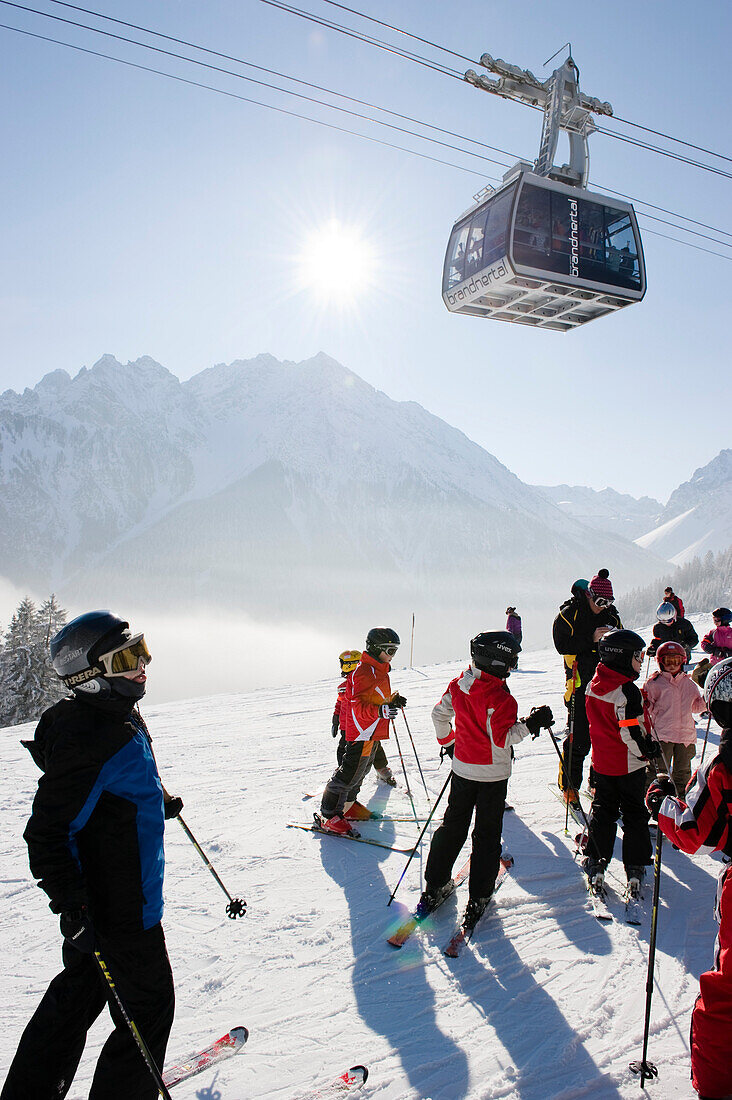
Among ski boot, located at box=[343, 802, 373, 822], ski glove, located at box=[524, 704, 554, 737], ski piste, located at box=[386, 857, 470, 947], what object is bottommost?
ski piste, located at box=[386, 857, 470, 947]

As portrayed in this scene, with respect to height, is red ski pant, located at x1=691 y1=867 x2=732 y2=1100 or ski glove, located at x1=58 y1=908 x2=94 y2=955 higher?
ski glove, located at x1=58 y1=908 x2=94 y2=955

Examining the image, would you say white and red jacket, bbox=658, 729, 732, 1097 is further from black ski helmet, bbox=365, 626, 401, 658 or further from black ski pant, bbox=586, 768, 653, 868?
black ski helmet, bbox=365, 626, 401, 658

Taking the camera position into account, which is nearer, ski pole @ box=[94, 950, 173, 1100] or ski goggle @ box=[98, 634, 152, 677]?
ski pole @ box=[94, 950, 173, 1100]

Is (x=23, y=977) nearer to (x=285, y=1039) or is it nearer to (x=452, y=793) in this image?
(x=285, y=1039)

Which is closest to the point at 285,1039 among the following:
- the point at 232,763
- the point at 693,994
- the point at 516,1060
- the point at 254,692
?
the point at 516,1060

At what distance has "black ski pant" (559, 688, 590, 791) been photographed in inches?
229

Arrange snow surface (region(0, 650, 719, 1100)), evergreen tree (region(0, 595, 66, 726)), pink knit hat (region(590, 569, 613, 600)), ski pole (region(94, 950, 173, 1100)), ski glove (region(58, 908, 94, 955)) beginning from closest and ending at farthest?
ski glove (region(58, 908, 94, 955))
ski pole (region(94, 950, 173, 1100))
snow surface (region(0, 650, 719, 1100))
pink knit hat (region(590, 569, 613, 600))
evergreen tree (region(0, 595, 66, 726))

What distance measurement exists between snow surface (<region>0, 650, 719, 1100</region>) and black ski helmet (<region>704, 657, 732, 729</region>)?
1.92 m

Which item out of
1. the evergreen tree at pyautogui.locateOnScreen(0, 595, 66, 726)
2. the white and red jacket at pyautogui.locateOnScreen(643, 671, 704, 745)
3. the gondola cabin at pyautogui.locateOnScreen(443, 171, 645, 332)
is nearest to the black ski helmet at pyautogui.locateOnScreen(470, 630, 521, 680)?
the white and red jacket at pyautogui.locateOnScreen(643, 671, 704, 745)

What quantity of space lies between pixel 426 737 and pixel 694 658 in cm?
1202

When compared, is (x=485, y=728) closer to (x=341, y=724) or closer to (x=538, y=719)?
Result: (x=538, y=719)

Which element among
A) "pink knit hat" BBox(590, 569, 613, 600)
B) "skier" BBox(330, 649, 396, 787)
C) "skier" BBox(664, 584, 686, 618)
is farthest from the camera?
"skier" BBox(664, 584, 686, 618)

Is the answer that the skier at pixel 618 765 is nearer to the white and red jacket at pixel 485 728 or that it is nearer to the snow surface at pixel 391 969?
the snow surface at pixel 391 969

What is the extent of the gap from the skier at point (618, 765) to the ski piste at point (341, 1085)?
7.61ft
